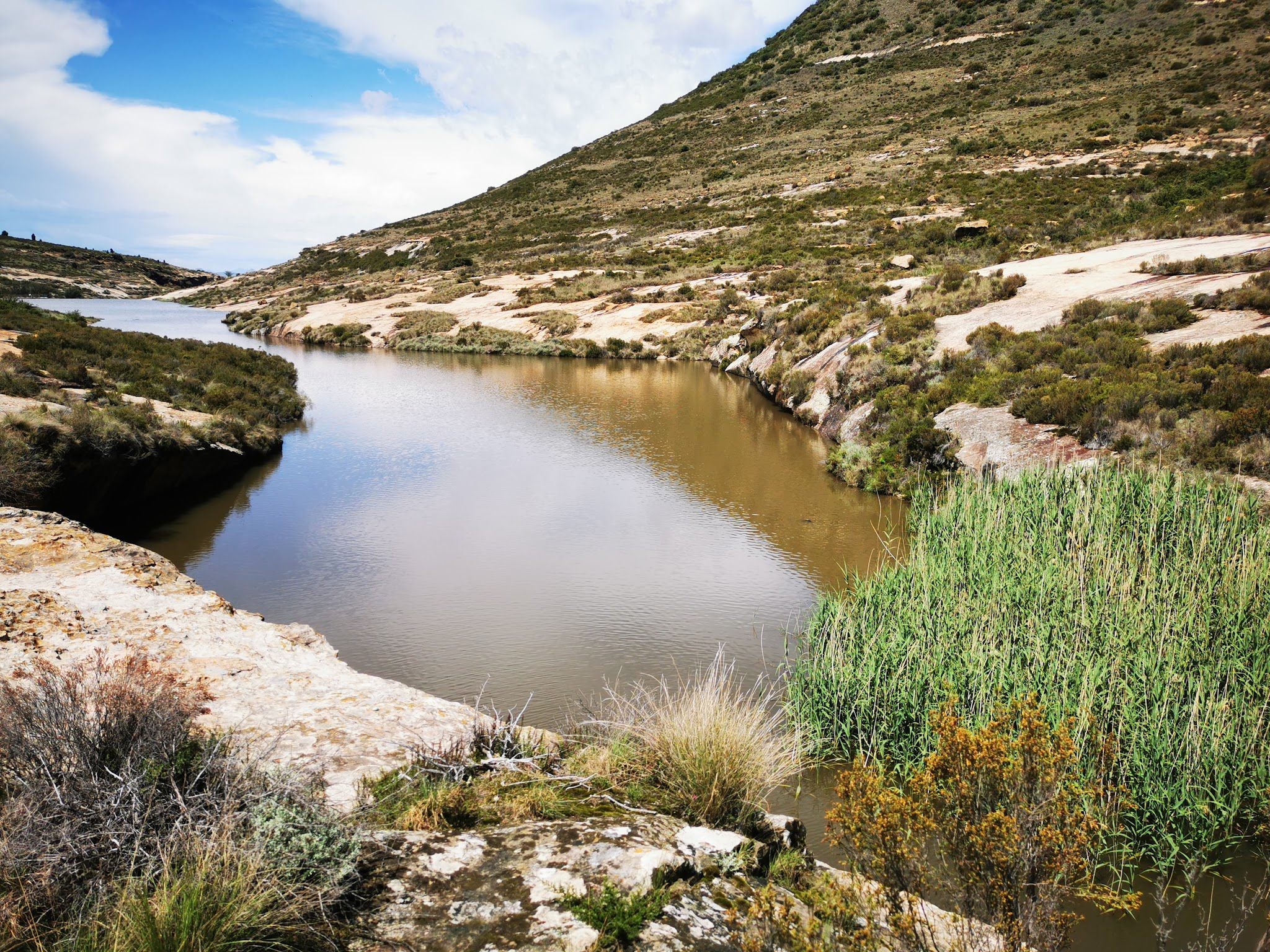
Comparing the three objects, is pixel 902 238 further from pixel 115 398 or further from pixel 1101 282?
pixel 115 398

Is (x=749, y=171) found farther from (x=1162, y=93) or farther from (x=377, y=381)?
(x=377, y=381)

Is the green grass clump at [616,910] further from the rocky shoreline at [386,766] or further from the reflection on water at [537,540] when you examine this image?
the reflection on water at [537,540]

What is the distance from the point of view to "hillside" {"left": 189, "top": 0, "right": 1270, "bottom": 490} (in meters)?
15.7

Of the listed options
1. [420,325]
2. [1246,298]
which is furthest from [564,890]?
[420,325]

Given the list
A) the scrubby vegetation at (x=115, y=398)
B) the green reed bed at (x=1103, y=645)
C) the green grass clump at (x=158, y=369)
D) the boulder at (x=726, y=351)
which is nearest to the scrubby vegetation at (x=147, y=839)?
the green reed bed at (x=1103, y=645)

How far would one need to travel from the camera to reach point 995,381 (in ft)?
51.5

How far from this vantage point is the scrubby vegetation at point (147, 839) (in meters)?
2.98

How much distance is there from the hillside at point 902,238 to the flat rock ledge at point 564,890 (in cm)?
1051

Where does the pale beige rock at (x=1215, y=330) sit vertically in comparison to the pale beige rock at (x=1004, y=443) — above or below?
above

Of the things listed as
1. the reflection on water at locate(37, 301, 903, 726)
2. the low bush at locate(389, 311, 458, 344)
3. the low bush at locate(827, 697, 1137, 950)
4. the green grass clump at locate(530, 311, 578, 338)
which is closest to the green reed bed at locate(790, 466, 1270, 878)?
the low bush at locate(827, 697, 1137, 950)

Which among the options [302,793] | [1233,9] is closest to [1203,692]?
[302,793]

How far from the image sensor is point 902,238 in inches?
1706

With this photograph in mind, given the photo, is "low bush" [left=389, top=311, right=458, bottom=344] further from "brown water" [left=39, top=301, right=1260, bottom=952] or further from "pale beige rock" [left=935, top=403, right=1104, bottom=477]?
"pale beige rock" [left=935, top=403, right=1104, bottom=477]

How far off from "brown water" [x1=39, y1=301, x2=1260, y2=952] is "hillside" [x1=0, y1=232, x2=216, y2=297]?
76.0 meters
